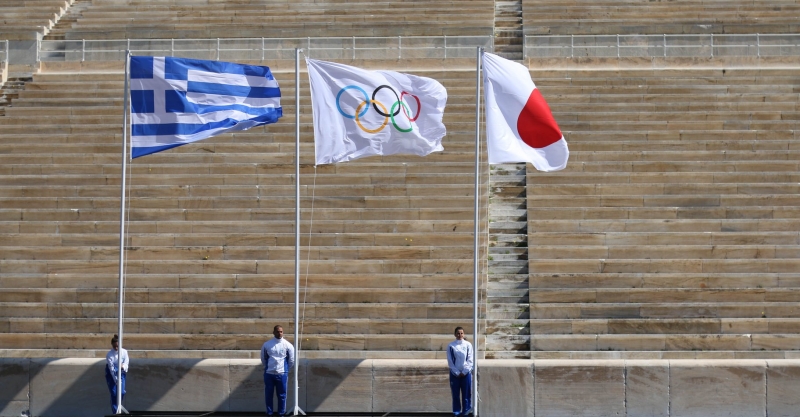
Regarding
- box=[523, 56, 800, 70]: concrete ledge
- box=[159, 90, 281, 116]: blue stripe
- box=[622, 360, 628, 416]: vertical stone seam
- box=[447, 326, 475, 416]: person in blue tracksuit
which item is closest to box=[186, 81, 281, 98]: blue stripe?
box=[159, 90, 281, 116]: blue stripe

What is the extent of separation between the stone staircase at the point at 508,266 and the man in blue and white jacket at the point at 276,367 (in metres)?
3.19

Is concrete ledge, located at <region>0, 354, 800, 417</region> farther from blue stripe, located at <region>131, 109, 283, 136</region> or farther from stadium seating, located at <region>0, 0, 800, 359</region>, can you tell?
blue stripe, located at <region>131, 109, 283, 136</region>

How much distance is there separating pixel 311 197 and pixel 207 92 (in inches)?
200

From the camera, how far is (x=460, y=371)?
15602 millimetres

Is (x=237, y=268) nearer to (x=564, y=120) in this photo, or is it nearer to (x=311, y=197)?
(x=311, y=197)

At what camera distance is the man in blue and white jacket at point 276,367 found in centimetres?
1577

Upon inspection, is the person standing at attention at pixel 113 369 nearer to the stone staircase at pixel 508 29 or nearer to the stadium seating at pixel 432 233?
the stadium seating at pixel 432 233

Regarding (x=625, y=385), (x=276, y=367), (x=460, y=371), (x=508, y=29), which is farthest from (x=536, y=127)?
(x=508, y=29)

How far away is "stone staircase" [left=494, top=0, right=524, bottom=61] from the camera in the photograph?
26.3 m

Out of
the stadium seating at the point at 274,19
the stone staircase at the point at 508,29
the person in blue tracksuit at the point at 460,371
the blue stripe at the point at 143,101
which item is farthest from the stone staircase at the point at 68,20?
the person in blue tracksuit at the point at 460,371

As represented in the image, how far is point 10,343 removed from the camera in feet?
59.2

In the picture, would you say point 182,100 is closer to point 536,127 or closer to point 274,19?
point 536,127

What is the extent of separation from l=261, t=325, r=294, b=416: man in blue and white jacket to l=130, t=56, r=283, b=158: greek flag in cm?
269

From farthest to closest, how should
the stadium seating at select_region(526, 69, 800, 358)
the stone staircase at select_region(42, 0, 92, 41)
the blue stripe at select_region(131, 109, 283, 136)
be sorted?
the stone staircase at select_region(42, 0, 92, 41)
the stadium seating at select_region(526, 69, 800, 358)
the blue stripe at select_region(131, 109, 283, 136)
